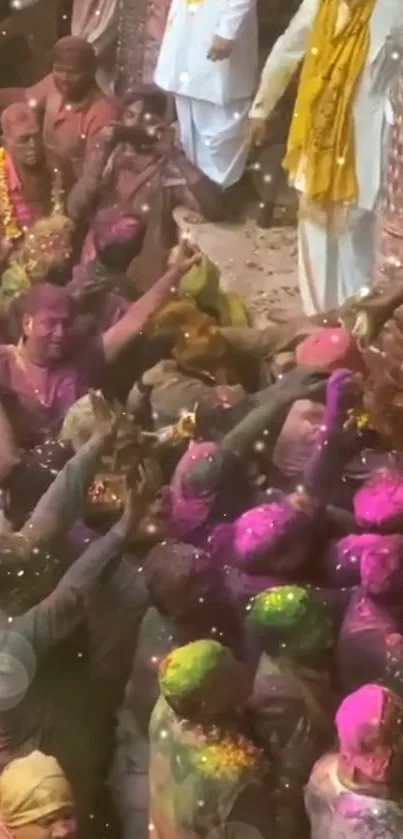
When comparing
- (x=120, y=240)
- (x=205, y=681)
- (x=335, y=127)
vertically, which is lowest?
(x=205, y=681)

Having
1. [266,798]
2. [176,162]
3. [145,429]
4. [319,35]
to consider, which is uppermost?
[319,35]

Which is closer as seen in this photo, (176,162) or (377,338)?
(377,338)

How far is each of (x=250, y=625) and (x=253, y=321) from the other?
28 cm

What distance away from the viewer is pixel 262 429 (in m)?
0.97

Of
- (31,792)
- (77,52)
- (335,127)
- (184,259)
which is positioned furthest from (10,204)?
(31,792)

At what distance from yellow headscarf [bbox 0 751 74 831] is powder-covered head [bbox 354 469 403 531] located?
0.26 m

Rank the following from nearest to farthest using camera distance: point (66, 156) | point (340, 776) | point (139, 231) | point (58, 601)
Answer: point (340, 776), point (58, 601), point (139, 231), point (66, 156)

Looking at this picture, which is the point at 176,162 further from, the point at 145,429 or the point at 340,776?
the point at 340,776

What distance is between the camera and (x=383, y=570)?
2.89 ft

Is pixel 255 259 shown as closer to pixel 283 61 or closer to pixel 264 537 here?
pixel 283 61

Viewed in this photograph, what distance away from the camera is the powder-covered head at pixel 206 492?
0.94m

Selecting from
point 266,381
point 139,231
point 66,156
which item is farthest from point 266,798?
point 66,156

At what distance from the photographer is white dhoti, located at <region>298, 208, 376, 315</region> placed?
107 centimetres

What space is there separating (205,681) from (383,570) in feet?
0.43
